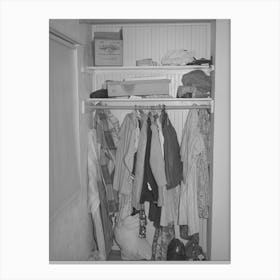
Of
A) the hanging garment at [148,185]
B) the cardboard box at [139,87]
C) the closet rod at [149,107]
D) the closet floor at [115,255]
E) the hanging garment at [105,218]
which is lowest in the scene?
the closet floor at [115,255]

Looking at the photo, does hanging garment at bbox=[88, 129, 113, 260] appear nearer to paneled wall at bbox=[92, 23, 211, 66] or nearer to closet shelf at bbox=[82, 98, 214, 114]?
closet shelf at bbox=[82, 98, 214, 114]

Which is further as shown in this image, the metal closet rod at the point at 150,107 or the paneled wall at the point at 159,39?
the paneled wall at the point at 159,39

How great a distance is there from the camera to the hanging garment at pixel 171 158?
2.87 m

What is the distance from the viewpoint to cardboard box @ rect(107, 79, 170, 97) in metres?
2.88

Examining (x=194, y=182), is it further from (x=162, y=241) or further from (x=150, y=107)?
(x=150, y=107)

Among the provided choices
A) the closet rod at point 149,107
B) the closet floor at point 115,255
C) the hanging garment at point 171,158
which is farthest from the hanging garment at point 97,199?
the hanging garment at point 171,158

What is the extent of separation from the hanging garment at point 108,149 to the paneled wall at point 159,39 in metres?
0.60

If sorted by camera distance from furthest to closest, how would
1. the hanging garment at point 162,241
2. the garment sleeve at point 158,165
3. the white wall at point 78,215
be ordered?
the hanging garment at point 162,241 < the garment sleeve at point 158,165 < the white wall at point 78,215

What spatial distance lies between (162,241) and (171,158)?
28.1 inches

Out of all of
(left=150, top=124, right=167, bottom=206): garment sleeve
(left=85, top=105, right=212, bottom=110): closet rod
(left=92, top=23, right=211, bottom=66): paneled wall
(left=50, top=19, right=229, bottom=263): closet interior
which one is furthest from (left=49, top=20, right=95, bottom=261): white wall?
(left=150, top=124, right=167, bottom=206): garment sleeve

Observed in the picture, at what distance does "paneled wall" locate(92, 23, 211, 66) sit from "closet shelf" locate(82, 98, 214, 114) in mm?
383

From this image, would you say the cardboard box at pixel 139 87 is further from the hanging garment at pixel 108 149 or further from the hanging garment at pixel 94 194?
the hanging garment at pixel 94 194
